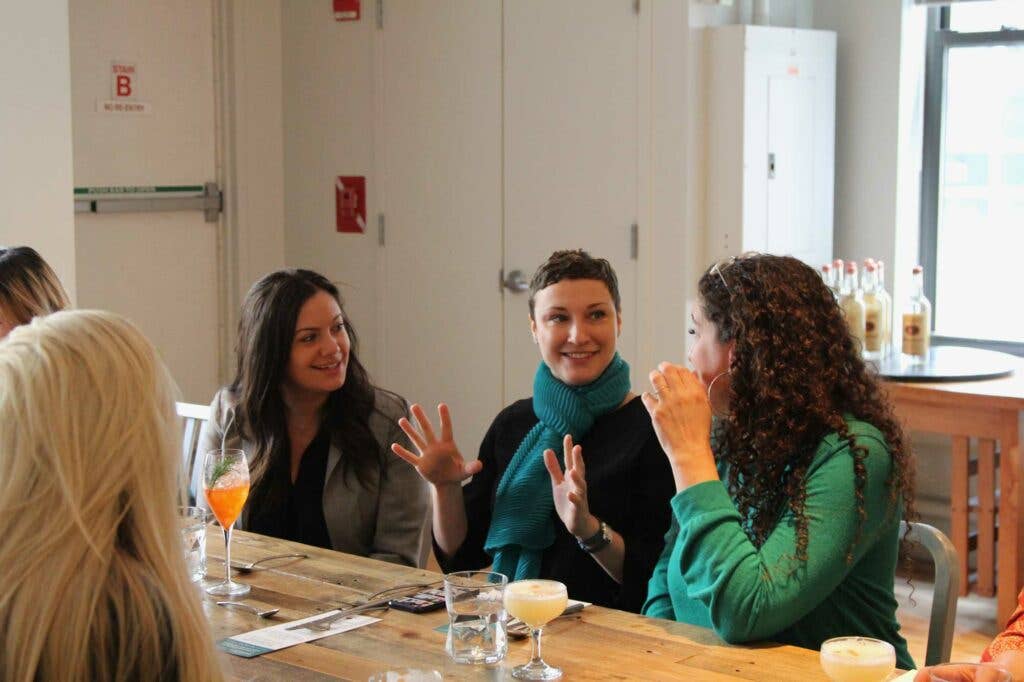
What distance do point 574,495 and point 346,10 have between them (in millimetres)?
3503

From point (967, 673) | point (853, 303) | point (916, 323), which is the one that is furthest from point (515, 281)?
point (967, 673)

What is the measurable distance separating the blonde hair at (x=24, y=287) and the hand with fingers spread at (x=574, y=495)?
142cm

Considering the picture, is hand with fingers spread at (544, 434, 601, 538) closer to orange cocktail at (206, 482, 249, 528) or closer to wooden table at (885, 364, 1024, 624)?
orange cocktail at (206, 482, 249, 528)

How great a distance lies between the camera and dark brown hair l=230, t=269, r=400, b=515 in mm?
2754

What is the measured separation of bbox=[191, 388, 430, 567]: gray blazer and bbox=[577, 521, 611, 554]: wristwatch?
0.52 m

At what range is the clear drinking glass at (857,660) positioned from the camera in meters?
1.64

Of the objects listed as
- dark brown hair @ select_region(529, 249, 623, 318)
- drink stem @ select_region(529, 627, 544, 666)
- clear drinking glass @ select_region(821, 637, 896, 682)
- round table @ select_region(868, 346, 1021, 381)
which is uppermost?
dark brown hair @ select_region(529, 249, 623, 318)

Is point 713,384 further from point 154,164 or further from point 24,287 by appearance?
point 154,164

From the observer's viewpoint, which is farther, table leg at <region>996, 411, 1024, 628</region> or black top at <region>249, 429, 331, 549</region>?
table leg at <region>996, 411, 1024, 628</region>

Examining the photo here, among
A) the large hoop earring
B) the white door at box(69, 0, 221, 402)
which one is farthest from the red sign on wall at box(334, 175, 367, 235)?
the large hoop earring

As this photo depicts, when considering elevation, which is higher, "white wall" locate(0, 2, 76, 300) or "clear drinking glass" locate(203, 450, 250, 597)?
"white wall" locate(0, 2, 76, 300)

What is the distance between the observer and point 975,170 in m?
4.86

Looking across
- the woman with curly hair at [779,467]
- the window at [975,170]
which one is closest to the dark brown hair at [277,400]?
the woman with curly hair at [779,467]

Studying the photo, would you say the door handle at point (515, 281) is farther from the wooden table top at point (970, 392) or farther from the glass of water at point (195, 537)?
the glass of water at point (195, 537)
